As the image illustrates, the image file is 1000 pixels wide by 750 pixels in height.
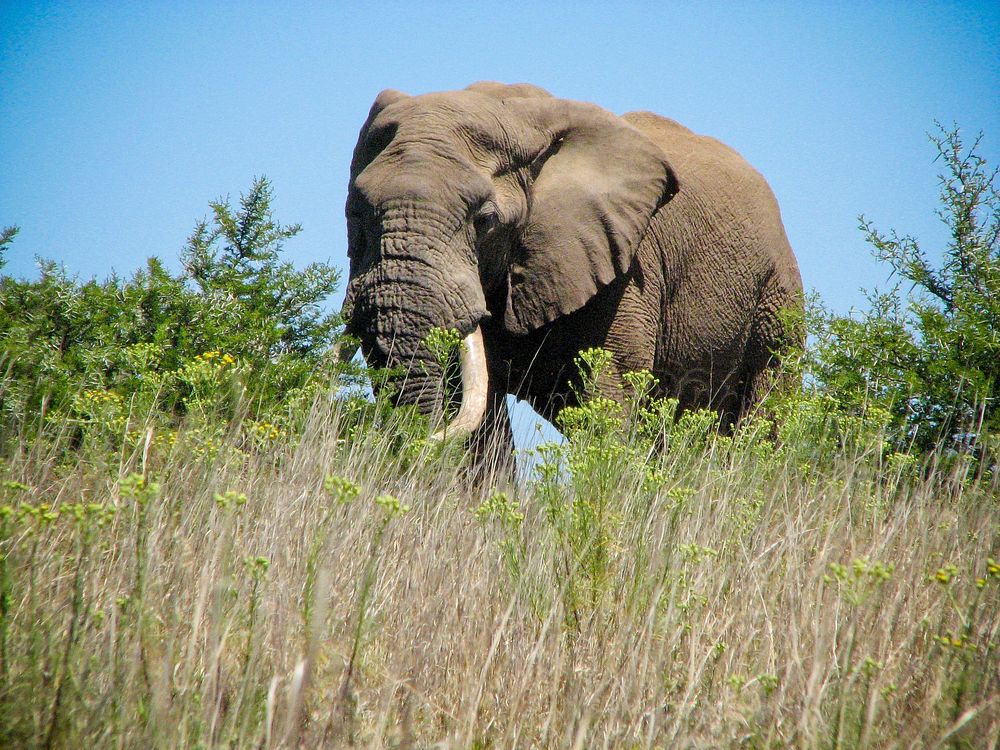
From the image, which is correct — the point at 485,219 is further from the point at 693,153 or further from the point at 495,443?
the point at 693,153

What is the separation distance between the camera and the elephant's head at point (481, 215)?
6461 millimetres

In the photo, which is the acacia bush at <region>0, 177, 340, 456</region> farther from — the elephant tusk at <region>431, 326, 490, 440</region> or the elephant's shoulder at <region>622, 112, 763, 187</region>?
the elephant's shoulder at <region>622, 112, 763, 187</region>

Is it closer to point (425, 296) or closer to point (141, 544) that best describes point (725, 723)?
point (141, 544)

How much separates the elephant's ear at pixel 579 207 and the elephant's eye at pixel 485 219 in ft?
2.00

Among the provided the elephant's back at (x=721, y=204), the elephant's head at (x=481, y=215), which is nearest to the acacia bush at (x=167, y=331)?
the elephant's head at (x=481, y=215)

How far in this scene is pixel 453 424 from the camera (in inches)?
249

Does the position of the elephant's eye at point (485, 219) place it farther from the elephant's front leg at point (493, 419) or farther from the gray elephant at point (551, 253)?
the elephant's front leg at point (493, 419)

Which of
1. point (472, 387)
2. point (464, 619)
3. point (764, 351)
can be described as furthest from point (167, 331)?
point (764, 351)

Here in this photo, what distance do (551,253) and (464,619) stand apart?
468 centimetres

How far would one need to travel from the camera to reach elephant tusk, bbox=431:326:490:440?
20.8 feet

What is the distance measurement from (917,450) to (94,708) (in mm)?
6119

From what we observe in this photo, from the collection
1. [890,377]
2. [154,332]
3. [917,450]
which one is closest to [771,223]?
[890,377]

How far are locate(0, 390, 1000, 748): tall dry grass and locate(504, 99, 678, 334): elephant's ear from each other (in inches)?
129

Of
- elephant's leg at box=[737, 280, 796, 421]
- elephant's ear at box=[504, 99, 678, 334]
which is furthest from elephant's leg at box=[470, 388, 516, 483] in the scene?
elephant's leg at box=[737, 280, 796, 421]
